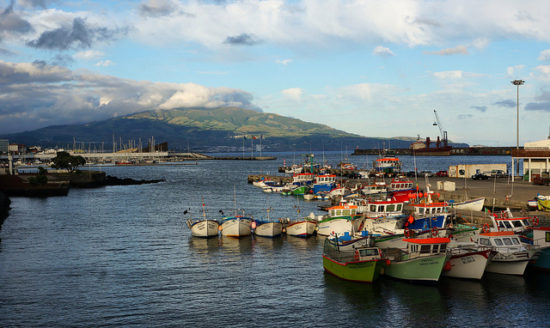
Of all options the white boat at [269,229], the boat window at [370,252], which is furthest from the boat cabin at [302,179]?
the boat window at [370,252]

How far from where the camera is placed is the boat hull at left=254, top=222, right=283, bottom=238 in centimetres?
4703

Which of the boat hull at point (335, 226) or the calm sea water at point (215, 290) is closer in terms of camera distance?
the calm sea water at point (215, 290)

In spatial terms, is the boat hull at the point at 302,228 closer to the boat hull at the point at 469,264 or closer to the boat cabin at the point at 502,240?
the boat hull at the point at 469,264

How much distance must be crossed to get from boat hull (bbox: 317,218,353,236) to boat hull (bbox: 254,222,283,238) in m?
3.59

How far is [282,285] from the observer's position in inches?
1288

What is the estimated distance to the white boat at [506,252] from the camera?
1240 inches

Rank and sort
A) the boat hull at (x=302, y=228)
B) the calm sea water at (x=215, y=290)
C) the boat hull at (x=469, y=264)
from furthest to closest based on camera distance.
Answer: the boat hull at (x=302, y=228) < the boat hull at (x=469, y=264) < the calm sea water at (x=215, y=290)

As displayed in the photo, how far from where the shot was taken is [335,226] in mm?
45469

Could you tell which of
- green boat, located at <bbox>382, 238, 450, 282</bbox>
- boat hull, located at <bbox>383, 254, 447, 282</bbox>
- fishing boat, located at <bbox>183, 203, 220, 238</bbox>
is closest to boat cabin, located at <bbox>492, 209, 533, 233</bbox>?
green boat, located at <bbox>382, 238, 450, 282</bbox>

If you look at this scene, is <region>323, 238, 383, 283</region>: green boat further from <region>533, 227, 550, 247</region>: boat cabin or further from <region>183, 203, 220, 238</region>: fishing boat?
<region>183, 203, 220, 238</region>: fishing boat

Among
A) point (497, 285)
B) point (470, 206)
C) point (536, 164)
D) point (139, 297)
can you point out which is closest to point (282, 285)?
point (139, 297)

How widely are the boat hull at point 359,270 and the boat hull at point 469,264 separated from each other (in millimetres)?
4375

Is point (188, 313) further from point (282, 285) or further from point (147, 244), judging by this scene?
point (147, 244)

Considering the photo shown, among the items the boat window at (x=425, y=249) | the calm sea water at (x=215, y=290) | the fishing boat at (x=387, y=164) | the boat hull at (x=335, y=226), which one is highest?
the fishing boat at (x=387, y=164)
